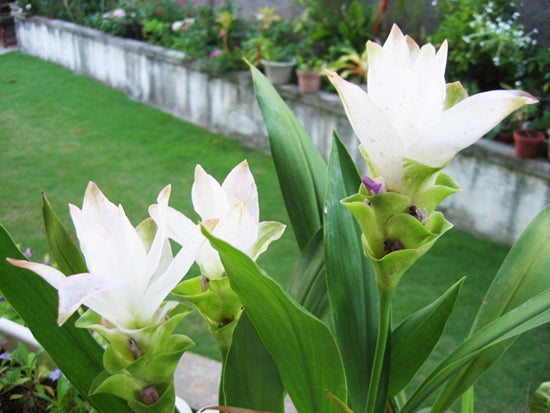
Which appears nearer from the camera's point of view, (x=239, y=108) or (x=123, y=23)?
(x=239, y=108)

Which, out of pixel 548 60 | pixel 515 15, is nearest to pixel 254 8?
pixel 515 15

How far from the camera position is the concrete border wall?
280 cm

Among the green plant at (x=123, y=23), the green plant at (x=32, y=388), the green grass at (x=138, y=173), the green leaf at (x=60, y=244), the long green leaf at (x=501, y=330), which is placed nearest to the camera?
the long green leaf at (x=501, y=330)

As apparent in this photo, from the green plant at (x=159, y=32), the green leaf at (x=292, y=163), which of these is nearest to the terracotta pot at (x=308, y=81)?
the green plant at (x=159, y=32)

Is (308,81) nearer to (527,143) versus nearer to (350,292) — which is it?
(527,143)

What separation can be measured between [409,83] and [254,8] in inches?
170

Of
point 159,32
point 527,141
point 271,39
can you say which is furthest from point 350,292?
point 159,32

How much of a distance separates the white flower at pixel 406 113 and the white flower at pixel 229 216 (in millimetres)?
131

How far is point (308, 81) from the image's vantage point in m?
3.52

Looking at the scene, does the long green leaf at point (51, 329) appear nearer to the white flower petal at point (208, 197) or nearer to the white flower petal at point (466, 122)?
the white flower petal at point (208, 197)

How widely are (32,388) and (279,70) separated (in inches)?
106

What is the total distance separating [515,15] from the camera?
10.3 feet

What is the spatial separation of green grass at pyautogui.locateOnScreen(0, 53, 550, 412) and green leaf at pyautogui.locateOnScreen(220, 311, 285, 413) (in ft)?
4.14

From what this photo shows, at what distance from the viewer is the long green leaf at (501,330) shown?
581 millimetres
